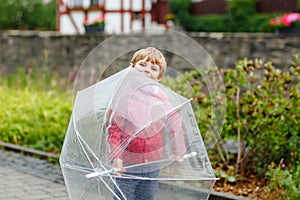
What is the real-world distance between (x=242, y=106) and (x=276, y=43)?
4.14 metres

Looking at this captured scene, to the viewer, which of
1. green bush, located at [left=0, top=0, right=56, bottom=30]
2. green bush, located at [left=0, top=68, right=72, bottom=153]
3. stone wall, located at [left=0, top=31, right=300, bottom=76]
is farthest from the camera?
green bush, located at [left=0, top=0, right=56, bottom=30]

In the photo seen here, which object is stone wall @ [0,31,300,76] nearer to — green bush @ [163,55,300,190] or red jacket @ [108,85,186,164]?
green bush @ [163,55,300,190]

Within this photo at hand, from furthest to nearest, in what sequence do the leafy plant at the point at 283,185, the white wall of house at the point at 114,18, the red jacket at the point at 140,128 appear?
the white wall of house at the point at 114,18
the leafy plant at the point at 283,185
the red jacket at the point at 140,128

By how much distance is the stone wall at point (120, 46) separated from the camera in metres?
10.2

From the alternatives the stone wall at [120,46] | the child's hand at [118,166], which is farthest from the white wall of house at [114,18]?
the child's hand at [118,166]

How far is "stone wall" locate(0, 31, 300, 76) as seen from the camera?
10.2 metres

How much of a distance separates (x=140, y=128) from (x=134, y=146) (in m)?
0.11

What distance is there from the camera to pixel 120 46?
12.3 m

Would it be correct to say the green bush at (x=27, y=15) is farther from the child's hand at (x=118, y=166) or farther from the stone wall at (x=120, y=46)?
the child's hand at (x=118, y=166)

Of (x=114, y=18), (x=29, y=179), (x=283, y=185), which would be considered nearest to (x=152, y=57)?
(x=283, y=185)

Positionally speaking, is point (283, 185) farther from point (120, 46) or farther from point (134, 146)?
point (120, 46)

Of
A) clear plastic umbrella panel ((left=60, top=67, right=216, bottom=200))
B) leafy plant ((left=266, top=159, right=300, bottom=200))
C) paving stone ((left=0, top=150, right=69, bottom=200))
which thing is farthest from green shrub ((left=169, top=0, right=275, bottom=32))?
clear plastic umbrella panel ((left=60, top=67, right=216, bottom=200))

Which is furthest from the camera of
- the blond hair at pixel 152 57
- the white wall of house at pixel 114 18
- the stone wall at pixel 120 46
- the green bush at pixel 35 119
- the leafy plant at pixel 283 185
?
the white wall of house at pixel 114 18

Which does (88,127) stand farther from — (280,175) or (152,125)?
(280,175)
